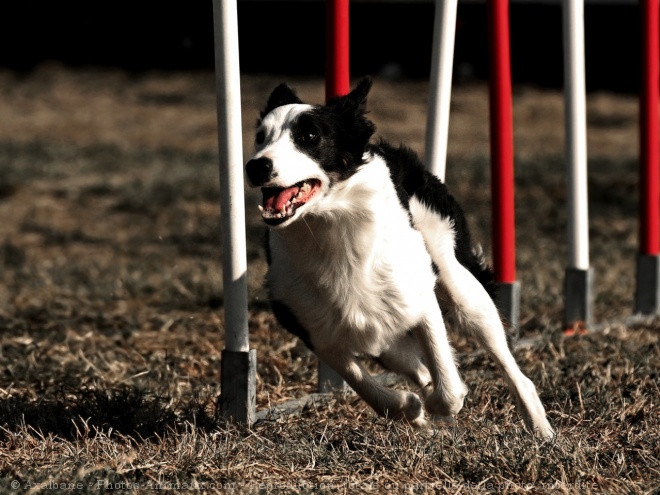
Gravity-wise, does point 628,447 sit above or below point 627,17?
below

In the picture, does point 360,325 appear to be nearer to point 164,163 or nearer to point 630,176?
point 630,176

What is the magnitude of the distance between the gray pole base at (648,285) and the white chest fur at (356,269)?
2703 mm

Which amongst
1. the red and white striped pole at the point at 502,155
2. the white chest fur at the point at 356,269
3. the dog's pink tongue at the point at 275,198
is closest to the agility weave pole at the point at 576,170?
the red and white striped pole at the point at 502,155

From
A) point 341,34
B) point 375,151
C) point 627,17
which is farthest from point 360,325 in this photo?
point 627,17

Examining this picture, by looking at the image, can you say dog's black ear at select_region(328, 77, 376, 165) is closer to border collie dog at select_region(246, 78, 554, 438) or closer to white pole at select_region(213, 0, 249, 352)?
border collie dog at select_region(246, 78, 554, 438)

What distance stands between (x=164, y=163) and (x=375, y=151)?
8.42 meters

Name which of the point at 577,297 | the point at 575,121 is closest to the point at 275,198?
the point at 575,121

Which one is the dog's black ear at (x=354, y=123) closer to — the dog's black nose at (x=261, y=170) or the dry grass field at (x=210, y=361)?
the dog's black nose at (x=261, y=170)

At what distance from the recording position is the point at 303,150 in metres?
3.72

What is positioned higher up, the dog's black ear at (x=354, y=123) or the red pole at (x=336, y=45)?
the red pole at (x=336, y=45)

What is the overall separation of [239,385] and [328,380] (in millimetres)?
659

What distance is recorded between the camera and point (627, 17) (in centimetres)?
1620

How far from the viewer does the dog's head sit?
356cm

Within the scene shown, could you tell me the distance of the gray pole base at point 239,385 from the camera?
414 cm
